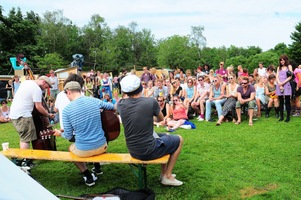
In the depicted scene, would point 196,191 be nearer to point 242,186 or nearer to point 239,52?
point 242,186

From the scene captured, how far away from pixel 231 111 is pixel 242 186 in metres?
4.90

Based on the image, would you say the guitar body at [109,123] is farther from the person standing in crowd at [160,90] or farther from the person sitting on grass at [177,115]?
the person standing in crowd at [160,90]

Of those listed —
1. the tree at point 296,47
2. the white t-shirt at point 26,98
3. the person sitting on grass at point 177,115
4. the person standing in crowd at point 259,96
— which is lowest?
the person sitting on grass at point 177,115

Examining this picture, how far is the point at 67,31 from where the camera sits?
59906 millimetres

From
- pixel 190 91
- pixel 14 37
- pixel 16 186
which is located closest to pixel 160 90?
pixel 190 91

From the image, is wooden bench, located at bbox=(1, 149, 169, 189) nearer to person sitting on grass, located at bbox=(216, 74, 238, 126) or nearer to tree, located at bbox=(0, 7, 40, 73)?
person sitting on grass, located at bbox=(216, 74, 238, 126)

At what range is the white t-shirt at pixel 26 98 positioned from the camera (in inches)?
200

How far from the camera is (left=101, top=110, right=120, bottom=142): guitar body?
4.37 m

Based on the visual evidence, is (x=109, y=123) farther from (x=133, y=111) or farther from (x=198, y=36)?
(x=198, y=36)

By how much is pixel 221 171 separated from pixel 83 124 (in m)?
2.36

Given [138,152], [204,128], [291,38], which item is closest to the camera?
[138,152]

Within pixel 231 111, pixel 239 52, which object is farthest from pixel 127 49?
pixel 231 111

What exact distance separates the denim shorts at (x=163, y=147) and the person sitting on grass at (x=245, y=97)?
15.7 ft

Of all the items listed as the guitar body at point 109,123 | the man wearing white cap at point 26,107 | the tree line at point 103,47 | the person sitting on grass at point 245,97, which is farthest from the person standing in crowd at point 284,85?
the tree line at point 103,47
